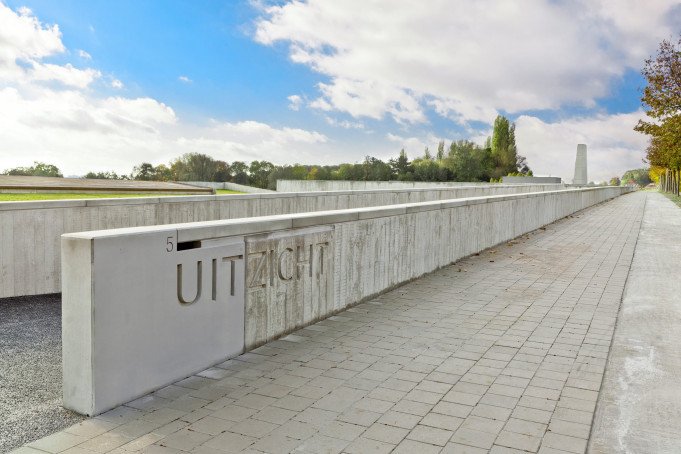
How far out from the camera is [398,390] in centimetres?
462

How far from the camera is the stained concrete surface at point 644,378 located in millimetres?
3927

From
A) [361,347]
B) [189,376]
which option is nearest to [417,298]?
[361,347]

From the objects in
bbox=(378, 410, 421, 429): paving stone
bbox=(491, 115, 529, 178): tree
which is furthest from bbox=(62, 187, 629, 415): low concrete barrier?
bbox=(491, 115, 529, 178): tree

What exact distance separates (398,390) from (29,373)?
2.97 m

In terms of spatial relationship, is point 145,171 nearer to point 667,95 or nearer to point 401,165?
point 401,165

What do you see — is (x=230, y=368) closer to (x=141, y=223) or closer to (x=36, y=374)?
(x=36, y=374)

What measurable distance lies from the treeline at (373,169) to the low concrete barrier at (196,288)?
8184cm

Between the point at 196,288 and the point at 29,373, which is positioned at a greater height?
the point at 196,288

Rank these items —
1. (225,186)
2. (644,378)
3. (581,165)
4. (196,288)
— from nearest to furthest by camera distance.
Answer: (196,288)
(644,378)
(225,186)
(581,165)

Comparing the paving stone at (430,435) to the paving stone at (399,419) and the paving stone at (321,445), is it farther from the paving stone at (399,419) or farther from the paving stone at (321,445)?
the paving stone at (321,445)

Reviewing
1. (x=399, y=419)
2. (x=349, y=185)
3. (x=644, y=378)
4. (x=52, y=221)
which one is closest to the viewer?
(x=399, y=419)

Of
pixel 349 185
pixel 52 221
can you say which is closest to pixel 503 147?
pixel 349 185

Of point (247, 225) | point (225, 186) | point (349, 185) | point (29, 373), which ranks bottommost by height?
point (29, 373)

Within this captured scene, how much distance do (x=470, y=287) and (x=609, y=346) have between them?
2.95 meters
